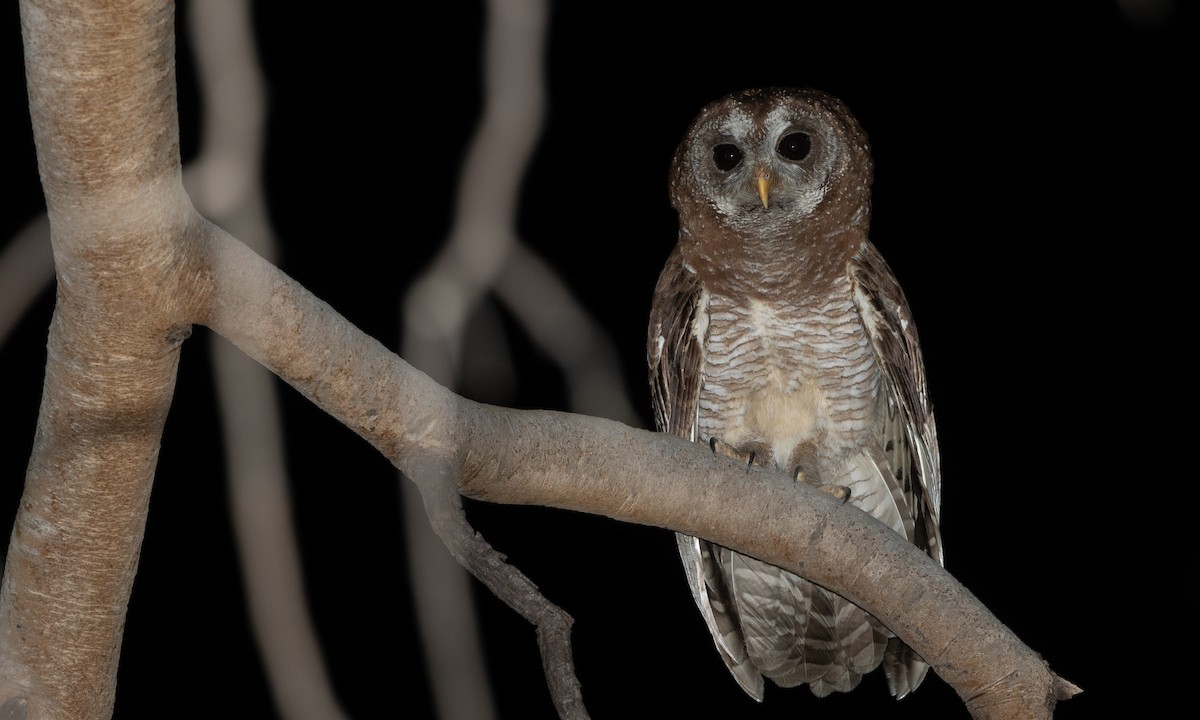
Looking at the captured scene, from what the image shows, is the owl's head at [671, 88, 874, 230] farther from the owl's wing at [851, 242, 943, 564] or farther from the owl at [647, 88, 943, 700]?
the owl's wing at [851, 242, 943, 564]

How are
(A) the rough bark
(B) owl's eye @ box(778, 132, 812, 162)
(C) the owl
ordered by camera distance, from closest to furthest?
(A) the rough bark
(C) the owl
(B) owl's eye @ box(778, 132, 812, 162)

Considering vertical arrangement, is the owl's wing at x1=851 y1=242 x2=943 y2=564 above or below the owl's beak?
below

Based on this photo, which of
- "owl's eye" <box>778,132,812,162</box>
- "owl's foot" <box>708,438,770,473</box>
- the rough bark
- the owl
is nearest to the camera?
the rough bark

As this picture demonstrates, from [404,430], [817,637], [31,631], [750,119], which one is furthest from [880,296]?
[31,631]

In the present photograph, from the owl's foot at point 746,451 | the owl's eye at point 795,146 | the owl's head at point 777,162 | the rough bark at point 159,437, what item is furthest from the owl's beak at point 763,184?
the rough bark at point 159,437

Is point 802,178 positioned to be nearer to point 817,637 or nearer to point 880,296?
point 880,296

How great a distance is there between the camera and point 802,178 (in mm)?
2580

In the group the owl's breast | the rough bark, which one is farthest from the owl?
the rough bark

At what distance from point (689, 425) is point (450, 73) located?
1.53 metres

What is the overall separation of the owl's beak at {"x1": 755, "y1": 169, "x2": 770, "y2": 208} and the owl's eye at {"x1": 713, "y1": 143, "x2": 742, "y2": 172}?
11 cm

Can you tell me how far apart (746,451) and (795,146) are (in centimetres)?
69

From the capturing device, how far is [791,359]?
8.13 feet

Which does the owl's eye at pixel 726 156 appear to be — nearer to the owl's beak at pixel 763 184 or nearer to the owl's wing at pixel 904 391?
the owl's beak at pixel 763 184

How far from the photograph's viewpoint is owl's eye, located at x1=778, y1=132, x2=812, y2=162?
2.61 m
